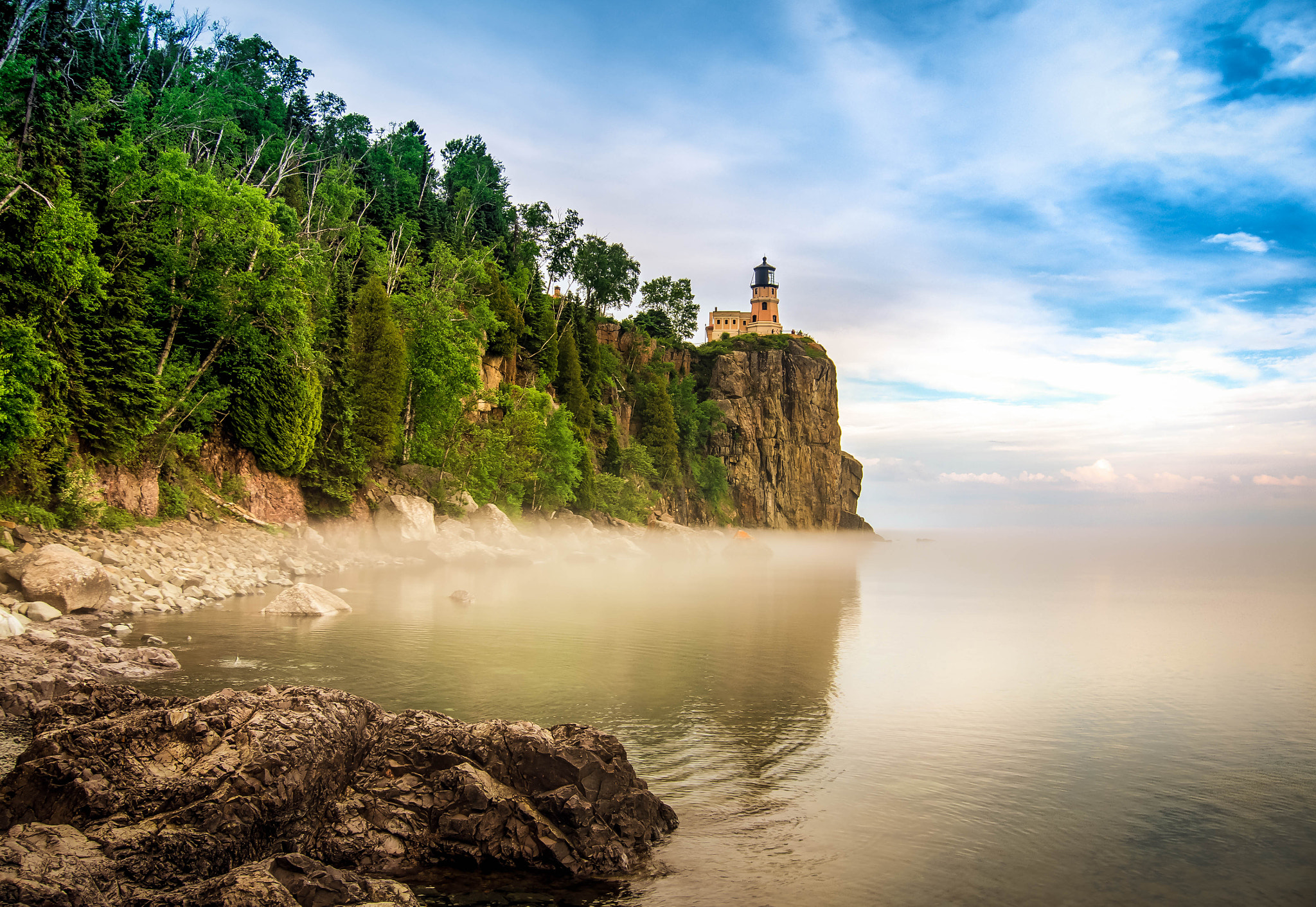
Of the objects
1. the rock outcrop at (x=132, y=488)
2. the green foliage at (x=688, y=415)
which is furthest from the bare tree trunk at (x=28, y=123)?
the green foliage at (x=688, y=415)

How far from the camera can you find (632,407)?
87188 millimetres

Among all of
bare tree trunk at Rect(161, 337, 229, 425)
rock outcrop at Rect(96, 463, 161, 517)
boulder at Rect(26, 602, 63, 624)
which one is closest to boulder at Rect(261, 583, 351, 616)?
boulder at Rect(26, 602, 63, 624)

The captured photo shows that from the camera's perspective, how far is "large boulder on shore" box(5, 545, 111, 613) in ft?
57.2

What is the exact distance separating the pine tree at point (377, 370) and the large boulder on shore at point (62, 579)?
2383cm

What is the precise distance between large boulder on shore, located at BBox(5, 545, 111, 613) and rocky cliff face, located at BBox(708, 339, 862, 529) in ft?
276

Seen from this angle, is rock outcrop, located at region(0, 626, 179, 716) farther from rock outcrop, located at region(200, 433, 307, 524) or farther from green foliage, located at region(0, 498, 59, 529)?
rock outcrop, located at region(200, 433, 307, 524)

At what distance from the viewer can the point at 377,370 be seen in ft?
143

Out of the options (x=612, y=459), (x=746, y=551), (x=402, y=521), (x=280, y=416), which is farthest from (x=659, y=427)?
(x=280, y=416)

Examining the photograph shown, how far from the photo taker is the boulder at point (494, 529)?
4688 centimetres

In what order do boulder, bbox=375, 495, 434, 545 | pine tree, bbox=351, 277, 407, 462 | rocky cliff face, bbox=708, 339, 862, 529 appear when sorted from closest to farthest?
boulder, bbox=375, 495, 434, 545 < pine tree, bbox=351, 277, 407, 462 < rocky cliff face, bbox=708, 339, 862, 529

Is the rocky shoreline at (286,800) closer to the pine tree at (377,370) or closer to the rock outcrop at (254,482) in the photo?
the rock outcrop at (254,482)

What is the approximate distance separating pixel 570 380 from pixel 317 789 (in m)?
63.2

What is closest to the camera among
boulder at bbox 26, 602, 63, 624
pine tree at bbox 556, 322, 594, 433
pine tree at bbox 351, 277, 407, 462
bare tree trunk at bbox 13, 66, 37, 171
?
boulder at bbox 26, 602, 63, 624

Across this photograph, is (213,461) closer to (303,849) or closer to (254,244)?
(254,244)
